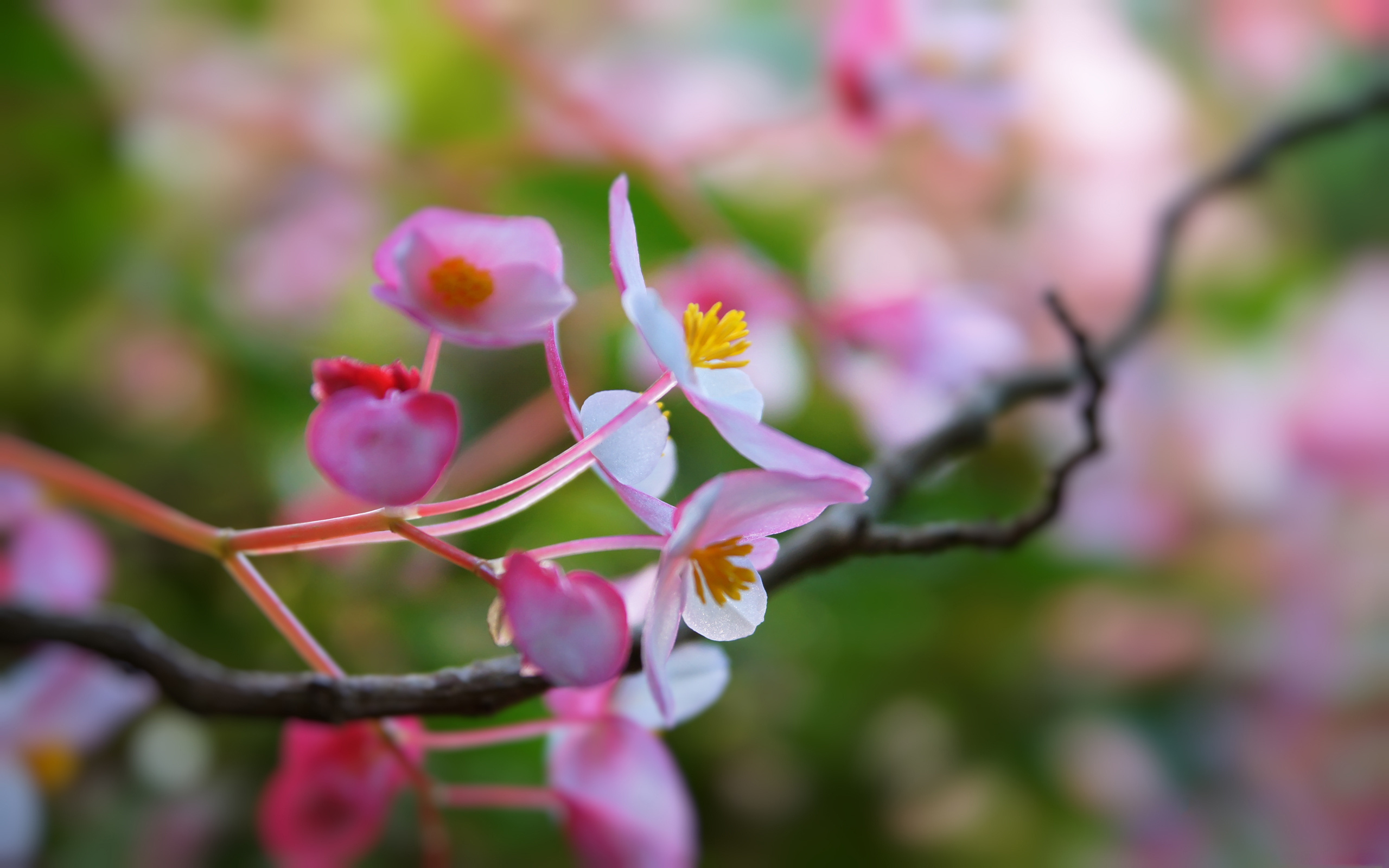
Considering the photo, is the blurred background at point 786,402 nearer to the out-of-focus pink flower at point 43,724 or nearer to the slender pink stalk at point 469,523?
the out-of-focus pink flower at point 43,724

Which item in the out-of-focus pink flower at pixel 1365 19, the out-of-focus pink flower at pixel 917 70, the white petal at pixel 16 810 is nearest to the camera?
the white petal at pixel 16 810

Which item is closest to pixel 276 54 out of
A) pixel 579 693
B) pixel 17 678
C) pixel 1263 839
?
pixel 17 678

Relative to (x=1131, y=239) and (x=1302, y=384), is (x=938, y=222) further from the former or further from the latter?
(x=1302, y=384)

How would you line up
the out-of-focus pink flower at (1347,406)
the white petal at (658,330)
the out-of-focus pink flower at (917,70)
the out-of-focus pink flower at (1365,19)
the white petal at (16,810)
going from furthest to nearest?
the out-of-focus pink flower at (1365,19), the out-of-focus pink flower at (1347,406), the out-of-focus pink flower at (917,70), the white petal at (16,810), the white petal at (658,330)

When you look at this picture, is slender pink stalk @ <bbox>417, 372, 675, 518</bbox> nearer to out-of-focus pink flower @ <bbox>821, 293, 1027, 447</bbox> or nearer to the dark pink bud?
the dark pink bud

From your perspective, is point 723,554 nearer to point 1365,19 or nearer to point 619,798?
point 619,798

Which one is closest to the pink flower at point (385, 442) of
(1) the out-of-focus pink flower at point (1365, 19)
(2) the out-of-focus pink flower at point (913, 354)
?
(2) the out-of-focus pink flower at point (913, 354)
